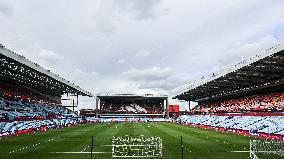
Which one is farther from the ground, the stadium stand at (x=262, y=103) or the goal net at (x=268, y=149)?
the stadium stand at (x=262, y=103)

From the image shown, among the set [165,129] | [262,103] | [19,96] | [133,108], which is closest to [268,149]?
[165,129]

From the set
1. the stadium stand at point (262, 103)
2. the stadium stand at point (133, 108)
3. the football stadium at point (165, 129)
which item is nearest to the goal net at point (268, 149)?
the football stadium at point (165, 129)

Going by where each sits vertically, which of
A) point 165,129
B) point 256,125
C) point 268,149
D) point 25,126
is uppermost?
point 256,125

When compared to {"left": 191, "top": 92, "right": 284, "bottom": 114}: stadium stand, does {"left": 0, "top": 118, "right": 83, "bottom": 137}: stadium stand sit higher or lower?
lower

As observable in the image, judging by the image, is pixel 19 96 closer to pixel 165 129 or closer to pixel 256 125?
pixel 165 129

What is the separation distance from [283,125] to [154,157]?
23958 millimetres

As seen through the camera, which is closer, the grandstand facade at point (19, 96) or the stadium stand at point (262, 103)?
the grandstand facade at point (19, 96)

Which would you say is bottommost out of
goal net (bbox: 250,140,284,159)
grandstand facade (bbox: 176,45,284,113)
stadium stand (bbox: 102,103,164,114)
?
goal net (bbox: 250,140,284,159)

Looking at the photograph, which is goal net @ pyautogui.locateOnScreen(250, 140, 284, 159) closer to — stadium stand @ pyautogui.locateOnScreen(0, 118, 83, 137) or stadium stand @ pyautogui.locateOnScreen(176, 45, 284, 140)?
stadium stand @ pyautogui.locateOnScreen(176, 45, 284, 140)

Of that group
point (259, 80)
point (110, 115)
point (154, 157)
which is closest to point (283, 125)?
point (259, 80)

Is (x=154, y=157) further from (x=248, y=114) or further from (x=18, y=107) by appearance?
(x=18, y=107)

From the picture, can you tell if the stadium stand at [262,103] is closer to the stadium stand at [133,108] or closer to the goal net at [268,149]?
the goal net at [268,149]

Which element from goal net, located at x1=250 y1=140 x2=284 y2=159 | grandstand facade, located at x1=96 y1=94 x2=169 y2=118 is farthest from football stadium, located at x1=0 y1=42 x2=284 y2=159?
grandstand facade, located at x1=96 y1=94 x2=169 y2=118

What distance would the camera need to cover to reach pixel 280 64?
40.1 metres
